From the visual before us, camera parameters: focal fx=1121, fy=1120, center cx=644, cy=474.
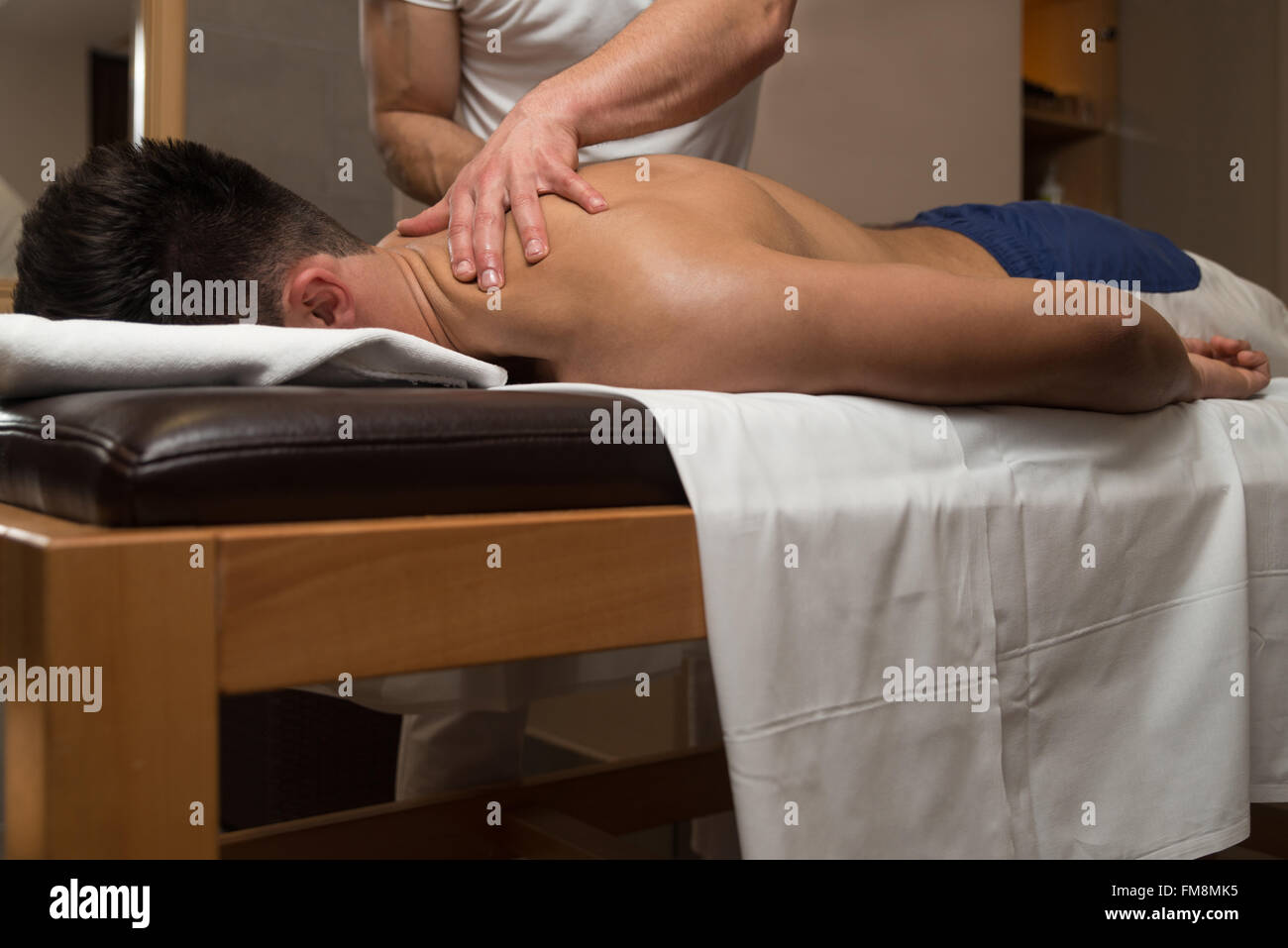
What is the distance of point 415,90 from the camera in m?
1.75

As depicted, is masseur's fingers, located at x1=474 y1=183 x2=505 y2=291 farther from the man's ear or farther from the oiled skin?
the man's ear

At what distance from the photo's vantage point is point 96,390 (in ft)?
2.56

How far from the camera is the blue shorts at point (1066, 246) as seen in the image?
58.5 inches

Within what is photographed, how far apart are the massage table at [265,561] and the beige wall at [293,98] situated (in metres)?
A: 1.64

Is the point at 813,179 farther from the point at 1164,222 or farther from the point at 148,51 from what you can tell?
the point at 148,51

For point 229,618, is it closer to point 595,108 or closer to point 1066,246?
point 595,108

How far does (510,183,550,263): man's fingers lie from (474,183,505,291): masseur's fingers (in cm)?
2

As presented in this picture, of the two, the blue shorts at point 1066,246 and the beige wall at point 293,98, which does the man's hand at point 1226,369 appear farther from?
the beige wall at point 293,98

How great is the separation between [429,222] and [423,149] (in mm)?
541

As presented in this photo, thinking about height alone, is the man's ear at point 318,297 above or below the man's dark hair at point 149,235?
below

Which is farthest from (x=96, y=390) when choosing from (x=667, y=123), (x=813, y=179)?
(x=813, y=179)

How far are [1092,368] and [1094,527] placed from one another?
0.45 ft

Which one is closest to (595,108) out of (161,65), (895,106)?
(161,65)

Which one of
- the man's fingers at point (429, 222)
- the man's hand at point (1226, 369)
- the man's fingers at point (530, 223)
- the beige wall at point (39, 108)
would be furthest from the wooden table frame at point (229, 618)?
the beige wall at point (39, 108)
